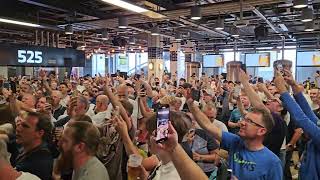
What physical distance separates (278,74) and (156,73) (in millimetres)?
14257

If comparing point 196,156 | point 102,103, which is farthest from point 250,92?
point 102,103

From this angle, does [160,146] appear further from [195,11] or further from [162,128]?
[195,11]

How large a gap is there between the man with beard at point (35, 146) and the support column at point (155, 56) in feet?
46.9

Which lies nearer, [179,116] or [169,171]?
[169,171]

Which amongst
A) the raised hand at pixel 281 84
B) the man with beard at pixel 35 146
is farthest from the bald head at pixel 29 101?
the raised hand at pixel 281 84

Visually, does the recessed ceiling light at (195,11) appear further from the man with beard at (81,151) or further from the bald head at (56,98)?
the man with beard at (81,151)

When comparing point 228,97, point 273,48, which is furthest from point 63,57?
point 273,48

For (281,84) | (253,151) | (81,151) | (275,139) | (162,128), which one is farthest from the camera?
(275,139)

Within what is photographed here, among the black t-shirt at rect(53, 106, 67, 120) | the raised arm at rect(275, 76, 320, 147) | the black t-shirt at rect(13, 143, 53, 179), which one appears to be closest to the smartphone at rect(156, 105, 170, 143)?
the black t-shirt at rect(13, 143, 53, 179)

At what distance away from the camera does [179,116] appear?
2.00 m

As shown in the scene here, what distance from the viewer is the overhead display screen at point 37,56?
31.9 ft

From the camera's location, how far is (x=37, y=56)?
10.5m

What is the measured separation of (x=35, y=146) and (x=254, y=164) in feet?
5.38

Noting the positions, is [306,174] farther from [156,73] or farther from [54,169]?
[156,73]
